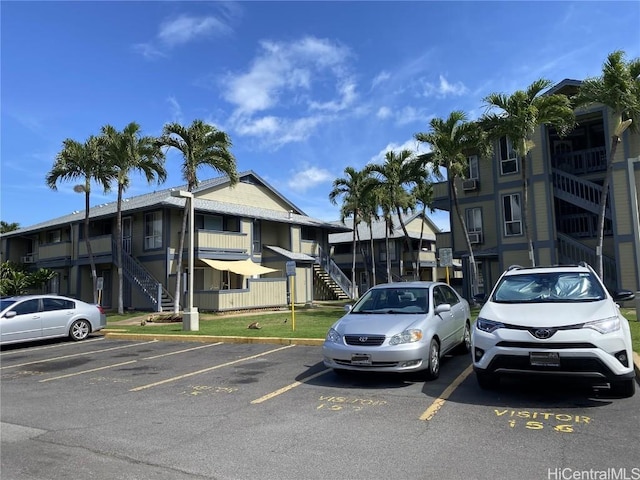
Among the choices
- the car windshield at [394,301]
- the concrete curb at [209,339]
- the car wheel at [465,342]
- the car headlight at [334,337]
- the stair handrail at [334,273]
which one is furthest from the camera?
the stair handrail at [334,273]

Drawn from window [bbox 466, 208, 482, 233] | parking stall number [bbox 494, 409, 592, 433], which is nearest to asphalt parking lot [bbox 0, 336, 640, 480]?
parking stall number [bbox 494, 409, 592, 433]

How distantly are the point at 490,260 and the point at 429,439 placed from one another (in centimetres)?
2306

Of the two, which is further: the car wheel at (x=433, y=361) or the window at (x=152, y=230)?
the window at (x=152, y=230)

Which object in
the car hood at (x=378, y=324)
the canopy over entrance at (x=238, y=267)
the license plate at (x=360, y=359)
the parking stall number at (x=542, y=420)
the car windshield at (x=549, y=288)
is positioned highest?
the canopy over entrance at (x=238, y=267)

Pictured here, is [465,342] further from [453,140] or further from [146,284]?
[146,284]

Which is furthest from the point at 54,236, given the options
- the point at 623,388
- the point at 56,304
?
the point at 623,388

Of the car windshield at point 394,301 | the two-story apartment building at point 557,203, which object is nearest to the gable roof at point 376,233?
the two-story apartment building at point 557,203

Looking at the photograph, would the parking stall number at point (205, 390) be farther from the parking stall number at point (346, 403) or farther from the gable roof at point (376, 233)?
the gable roof at point (376, 233)

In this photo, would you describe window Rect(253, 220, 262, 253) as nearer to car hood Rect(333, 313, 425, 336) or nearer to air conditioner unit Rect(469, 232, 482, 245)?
air conditioner unit Rect(469, 232, 482, 245)

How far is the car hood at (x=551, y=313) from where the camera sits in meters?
6.01

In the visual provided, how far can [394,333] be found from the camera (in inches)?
284

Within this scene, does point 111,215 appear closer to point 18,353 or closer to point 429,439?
point 18,353

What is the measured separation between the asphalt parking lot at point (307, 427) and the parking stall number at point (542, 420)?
0.01m

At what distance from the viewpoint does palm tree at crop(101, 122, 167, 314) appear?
22828 mm
